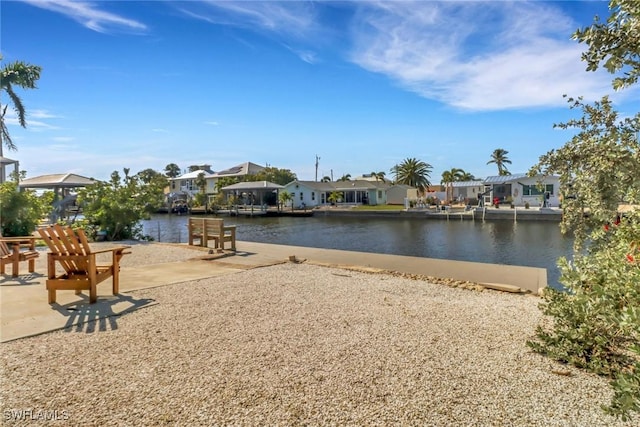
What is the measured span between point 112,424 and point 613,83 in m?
4.01

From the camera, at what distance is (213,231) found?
11164mm

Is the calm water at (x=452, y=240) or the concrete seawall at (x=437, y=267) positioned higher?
the concrete seawall at (x=437, y=267)

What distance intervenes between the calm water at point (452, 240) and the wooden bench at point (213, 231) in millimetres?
6801

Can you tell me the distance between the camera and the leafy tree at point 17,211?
39.7ft

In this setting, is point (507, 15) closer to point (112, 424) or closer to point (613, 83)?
point (613, 83)

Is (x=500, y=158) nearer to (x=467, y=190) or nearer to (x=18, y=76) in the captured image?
(x=467, y=190)

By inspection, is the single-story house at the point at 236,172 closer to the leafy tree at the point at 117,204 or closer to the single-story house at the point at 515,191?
the single-story house at the point at 515,191

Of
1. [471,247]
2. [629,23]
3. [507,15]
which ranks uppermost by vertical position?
[507,15]

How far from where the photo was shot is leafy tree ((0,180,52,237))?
39.7 feet

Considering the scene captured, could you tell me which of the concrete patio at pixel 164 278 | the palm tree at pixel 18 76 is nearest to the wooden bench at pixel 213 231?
the concrete patio at pixel 164 278

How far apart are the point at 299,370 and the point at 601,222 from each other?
130 inches

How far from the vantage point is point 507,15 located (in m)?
6.78

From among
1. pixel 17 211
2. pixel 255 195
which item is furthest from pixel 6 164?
pixel 255 195

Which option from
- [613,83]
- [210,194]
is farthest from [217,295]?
[210,194]
